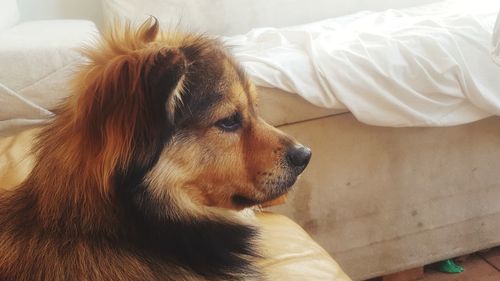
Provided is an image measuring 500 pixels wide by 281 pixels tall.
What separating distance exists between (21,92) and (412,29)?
1.07 m

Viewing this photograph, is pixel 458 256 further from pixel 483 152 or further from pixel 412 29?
pixel 412 29

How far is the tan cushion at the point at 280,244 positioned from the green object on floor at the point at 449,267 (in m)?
0.83

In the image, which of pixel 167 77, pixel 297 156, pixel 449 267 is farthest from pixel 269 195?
pixel 449 267

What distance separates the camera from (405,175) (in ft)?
5.47

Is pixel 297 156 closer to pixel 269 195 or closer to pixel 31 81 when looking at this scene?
pixel 269 195

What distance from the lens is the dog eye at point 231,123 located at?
3.02ft

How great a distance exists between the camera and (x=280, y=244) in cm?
114

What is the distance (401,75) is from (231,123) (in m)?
0.71

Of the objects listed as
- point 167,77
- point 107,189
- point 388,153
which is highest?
point 167,77

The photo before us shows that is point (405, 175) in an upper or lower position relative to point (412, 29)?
lower

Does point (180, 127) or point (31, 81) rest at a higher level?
point (180, 127)

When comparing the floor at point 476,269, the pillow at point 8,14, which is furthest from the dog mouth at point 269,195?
the pillow at point 8,14

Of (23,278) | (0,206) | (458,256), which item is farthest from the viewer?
(458,256)

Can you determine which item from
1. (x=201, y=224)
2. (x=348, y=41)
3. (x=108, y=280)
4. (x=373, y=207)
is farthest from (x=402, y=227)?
(x=108, y=280)
